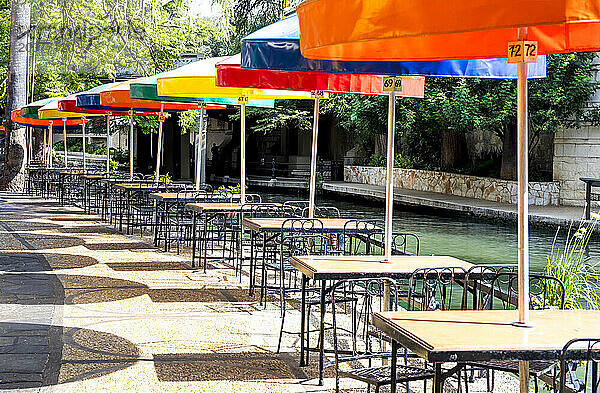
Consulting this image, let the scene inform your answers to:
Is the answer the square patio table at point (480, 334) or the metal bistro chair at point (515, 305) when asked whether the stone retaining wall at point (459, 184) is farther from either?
the square patio table at point (480, 334)

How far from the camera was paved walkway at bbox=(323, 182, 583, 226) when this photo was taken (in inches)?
838

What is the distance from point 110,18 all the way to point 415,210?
10.4m

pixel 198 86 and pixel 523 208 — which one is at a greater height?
pixel 198 86

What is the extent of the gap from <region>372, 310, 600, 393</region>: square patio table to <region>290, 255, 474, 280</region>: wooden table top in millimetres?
1183

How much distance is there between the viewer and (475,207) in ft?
76.8

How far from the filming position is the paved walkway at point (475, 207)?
21.3 metres

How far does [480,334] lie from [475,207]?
19916 millimetres

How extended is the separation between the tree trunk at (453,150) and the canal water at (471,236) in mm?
5254

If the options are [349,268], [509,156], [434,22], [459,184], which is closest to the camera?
[434,22]

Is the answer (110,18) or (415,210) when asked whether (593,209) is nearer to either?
(415,210)

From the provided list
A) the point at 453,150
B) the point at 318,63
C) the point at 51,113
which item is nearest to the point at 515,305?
the point at 318,63

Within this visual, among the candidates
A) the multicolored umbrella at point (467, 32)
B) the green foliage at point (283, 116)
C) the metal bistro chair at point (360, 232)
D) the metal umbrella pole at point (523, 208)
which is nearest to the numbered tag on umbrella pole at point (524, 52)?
the multicolored umbrella at point (467, 32)

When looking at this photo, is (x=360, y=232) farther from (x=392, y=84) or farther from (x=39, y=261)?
(x=39, y=261)

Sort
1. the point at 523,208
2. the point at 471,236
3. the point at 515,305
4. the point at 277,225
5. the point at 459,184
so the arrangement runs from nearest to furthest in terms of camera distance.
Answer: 1. the point at 523,208
2. the point at 515,305
3. the point at 277,225
4. the point at 471,236
5. the point at 459,184
